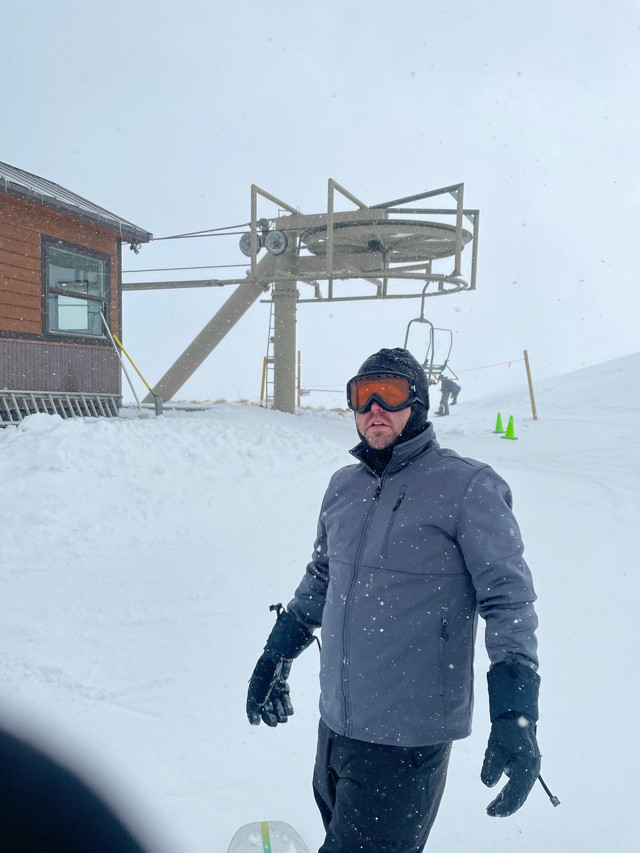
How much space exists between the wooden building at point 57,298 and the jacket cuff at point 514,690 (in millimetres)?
9578

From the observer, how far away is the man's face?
2.29m

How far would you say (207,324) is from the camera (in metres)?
16.3

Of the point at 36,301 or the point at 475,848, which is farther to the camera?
the point at 36,301

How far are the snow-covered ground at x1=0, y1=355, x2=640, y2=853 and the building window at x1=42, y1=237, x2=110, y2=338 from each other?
273 cm

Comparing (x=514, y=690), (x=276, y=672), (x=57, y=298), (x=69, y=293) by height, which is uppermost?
(x=69, y=293)

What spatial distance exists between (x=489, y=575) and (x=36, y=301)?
1043cm

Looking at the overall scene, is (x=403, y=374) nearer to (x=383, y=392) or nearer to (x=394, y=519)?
(x=383, y=392)

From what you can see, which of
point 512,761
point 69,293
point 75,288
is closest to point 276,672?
point 512,761

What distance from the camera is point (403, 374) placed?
238cm

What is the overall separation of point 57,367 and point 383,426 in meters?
9.96

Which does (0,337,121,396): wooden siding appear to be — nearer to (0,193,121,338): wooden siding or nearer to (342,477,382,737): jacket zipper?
(0,193,121,338): wooden siding

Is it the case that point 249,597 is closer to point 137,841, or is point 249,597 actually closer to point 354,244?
point 137,841

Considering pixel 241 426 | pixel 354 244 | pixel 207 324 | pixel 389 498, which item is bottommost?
pixel 241 426

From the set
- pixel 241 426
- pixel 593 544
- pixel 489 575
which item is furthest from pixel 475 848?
pixel 241 426
